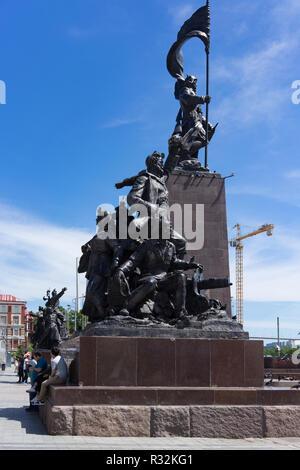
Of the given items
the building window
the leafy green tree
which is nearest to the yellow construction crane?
the leafy green tree

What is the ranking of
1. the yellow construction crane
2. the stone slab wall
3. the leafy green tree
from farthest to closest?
1. the yellow construction crane
2. the leafy green tree
3. the stone slab wall

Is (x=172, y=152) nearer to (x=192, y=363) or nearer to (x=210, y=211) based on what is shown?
(x=192, y=363)

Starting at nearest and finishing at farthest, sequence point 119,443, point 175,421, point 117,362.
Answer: point 119,443 → point 175,421 → point 117,362

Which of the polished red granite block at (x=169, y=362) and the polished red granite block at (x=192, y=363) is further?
the polished red granite block at (x=192, y=363)

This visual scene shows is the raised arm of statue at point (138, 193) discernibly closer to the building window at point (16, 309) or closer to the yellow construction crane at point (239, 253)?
the yellow construction crane at point (239, 253)

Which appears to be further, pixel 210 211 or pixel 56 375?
pixel 210 211

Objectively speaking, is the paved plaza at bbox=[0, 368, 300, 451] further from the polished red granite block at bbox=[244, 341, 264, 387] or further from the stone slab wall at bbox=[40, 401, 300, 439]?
the polished red granite block at bbox=[244, 341, 264, 387]

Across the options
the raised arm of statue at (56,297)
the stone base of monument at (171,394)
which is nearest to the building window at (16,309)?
the raised arm of statue at (56,297)

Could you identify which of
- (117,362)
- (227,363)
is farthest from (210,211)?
(117,362)

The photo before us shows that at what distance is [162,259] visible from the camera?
10.8 metres

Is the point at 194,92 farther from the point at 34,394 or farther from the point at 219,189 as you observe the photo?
the point at 34,394

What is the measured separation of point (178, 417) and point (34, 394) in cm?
394

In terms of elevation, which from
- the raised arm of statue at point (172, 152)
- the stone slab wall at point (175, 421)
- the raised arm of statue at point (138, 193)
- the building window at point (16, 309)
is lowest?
the stone slab wall at point (175, 421)

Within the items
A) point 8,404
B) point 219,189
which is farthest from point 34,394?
point 219,189
